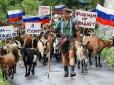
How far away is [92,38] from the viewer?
20609 mm

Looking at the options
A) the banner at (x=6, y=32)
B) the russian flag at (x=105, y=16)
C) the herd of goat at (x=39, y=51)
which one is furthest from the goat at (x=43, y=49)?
the russian flag at (x=105, y=16)

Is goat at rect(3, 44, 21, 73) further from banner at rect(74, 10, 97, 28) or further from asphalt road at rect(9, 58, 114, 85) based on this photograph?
banner at rect(74, 10, 97, 28)

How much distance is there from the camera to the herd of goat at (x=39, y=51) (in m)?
17.0

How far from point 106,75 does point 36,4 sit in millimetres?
20373

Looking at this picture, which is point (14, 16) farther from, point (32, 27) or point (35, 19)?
point (32, 27)

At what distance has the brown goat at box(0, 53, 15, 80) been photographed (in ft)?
54.0

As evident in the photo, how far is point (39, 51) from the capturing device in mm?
21234

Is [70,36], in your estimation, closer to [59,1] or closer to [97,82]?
[97,82]

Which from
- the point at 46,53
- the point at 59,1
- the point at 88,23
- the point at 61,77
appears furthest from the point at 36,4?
the point at 61,77

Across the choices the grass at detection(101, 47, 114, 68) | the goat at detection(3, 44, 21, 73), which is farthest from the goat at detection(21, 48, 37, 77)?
the grass at detection(101, 47, 114, 68)

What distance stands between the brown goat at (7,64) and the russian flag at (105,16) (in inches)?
132

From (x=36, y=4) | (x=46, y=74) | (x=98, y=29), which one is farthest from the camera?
(x=36, y=4)

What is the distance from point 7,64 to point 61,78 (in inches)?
72.9

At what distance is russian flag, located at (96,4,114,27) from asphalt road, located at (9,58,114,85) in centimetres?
179
